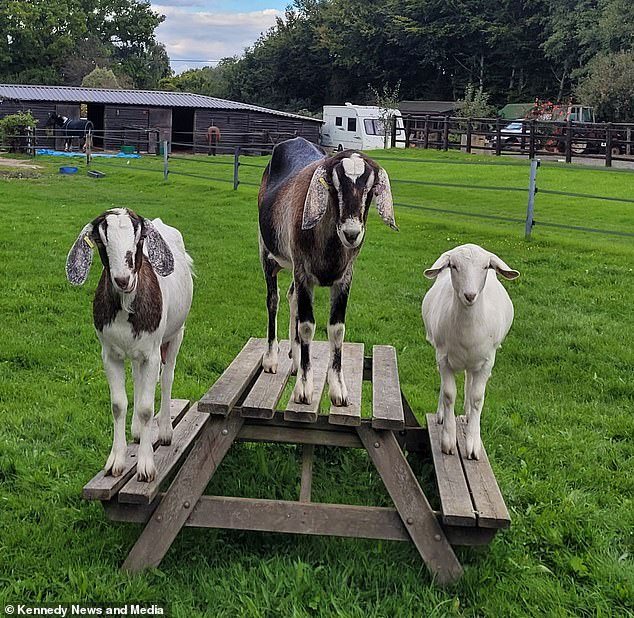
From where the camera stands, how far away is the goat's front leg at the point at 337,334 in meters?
3.82

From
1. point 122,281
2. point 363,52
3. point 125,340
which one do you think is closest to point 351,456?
point 125,340

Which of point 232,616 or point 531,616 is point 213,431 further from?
point 531,616

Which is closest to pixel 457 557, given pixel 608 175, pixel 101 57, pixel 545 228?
pixel 545 228

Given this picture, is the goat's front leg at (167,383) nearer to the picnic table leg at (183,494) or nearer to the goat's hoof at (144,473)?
Answer: the picnic table leg at (183,494)

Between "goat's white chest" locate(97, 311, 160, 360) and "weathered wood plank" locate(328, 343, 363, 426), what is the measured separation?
3.20 ft

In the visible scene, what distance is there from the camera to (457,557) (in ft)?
12.3

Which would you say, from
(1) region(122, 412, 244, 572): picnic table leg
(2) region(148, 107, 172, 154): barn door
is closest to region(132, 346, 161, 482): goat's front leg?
(1) region(122, 412, 244, 572): picnic table leg

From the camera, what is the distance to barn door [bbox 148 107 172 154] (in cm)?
3497

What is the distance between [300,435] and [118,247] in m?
1.41

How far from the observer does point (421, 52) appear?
54.8 m

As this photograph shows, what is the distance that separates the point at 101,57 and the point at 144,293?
214 ft

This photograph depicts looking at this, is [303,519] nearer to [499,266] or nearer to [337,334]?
[337,334]

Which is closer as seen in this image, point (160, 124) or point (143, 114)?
point (143, 114)

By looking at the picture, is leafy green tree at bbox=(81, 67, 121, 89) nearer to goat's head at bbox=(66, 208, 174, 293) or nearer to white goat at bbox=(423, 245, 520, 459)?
white goat at bbox=(423, 245, 520, 459)
